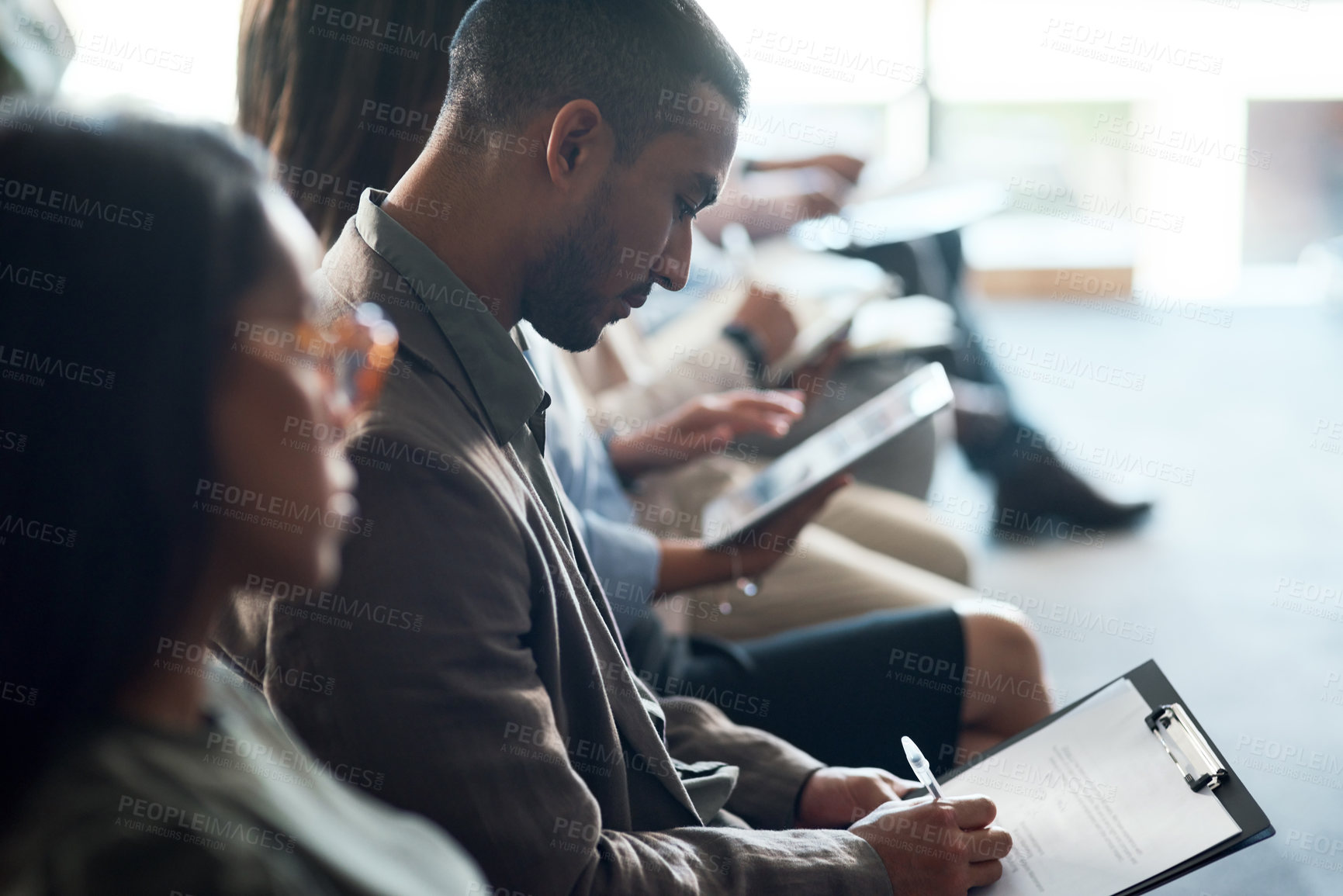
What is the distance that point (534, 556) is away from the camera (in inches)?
29.7

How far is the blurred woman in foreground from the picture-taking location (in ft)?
1.50

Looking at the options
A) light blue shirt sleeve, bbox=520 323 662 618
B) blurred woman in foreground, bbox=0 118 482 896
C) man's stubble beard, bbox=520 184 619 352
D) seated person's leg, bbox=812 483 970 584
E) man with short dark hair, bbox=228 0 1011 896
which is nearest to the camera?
blurred woman in foreground, bbox=0 118 482 896

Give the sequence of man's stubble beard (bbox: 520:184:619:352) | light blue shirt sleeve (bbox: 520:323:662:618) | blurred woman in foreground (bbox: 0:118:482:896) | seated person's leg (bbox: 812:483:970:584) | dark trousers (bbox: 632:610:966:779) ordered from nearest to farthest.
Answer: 1. blurred woman in foreground (bbox: 0:118:482:896)
2. man's stubble beard (bbox: 520:184:619:352)
3. dark trousers (bbox: 632:610:966:779)
4. light blue shirt sleeve (bbox: 520:323:662:618)
5. seated person's leg (bbox: 812:483:970:584)

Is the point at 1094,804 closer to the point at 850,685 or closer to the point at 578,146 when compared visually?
the point at 850,685

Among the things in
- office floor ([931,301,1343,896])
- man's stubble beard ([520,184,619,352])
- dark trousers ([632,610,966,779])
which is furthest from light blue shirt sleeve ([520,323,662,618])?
office floor ([931,301,1343,896])

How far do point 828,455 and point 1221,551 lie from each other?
5.42 ft

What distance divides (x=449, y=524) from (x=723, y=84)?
475mm

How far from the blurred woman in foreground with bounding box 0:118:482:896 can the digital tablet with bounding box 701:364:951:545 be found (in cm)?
Answer: 80

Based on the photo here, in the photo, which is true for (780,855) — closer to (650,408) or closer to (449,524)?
(449,524)

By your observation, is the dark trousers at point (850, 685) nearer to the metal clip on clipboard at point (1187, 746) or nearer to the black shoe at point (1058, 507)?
the metal clip on clipboard at point (1187, 746)

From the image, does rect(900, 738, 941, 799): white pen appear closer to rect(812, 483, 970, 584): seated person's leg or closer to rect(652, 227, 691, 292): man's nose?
rect(652, 227, 691, 292): man's nose

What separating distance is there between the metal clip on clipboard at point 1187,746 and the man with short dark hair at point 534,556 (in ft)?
0.51

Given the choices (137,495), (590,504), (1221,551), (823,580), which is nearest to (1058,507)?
(1221,551)

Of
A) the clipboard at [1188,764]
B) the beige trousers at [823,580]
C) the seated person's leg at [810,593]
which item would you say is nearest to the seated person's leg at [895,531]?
the beige trousers at [823,580]
